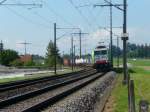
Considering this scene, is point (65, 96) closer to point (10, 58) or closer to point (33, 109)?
point (33, 109)

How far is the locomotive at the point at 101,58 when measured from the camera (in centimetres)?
7850

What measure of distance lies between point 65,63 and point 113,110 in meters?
150

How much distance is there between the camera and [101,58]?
79.9m

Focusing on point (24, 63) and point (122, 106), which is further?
point (24, 63)

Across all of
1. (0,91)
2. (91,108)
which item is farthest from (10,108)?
(0,91)

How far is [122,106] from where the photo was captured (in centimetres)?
2077

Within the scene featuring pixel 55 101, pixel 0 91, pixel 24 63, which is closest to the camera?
pixel 55 101

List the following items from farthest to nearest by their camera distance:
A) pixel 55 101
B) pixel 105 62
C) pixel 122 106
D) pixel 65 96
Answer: pixel 105 62 → pixel 65 96 → pixel 55 101 → pixel 122 106

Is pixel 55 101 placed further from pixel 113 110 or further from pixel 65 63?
pixel 65 63

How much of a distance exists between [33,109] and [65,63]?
492 feet

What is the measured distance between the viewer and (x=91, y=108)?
69.9 ft

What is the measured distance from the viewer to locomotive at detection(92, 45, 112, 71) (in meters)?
78.5

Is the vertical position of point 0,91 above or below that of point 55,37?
below

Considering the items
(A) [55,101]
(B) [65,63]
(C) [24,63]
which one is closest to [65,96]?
(A) [55,101]
